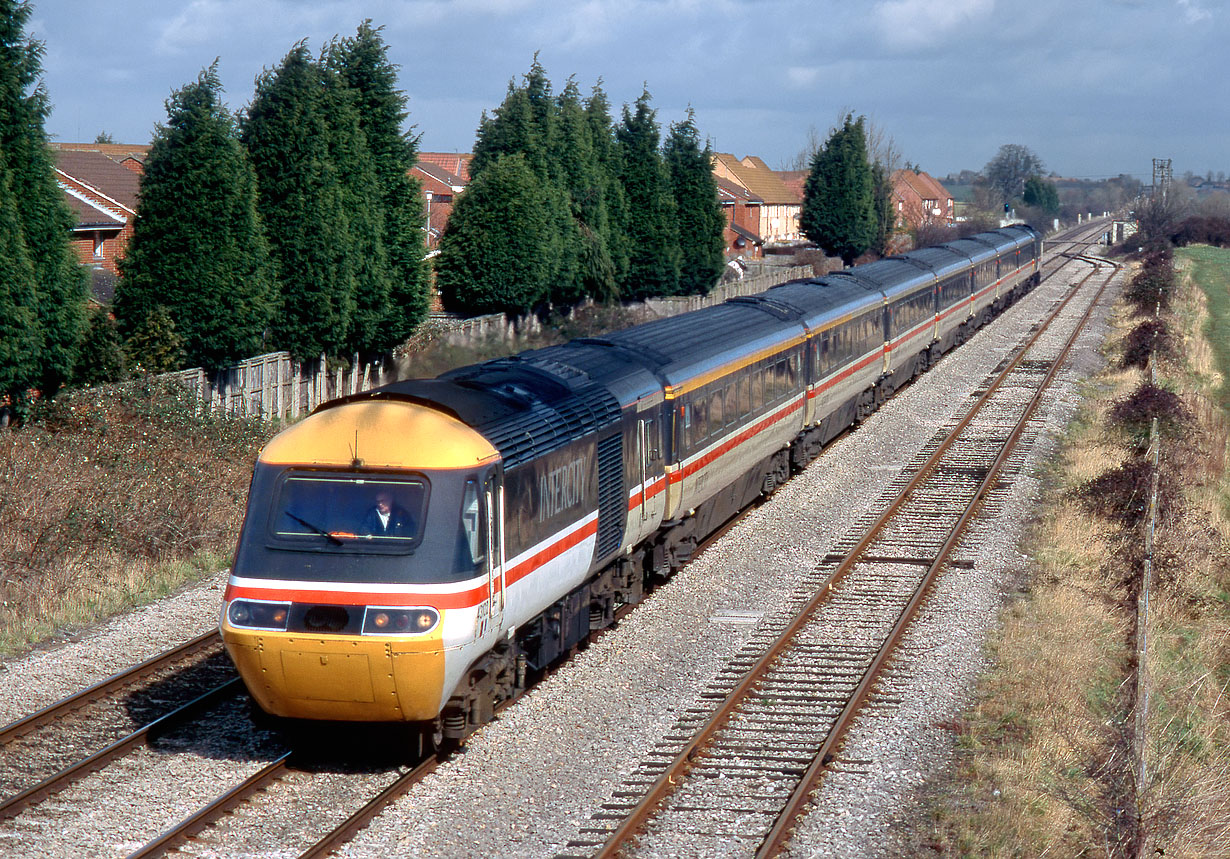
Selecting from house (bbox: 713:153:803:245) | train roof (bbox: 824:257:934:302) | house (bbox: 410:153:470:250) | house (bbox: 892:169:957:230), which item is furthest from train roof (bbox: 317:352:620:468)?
house (bbox: 713:153:803:245)

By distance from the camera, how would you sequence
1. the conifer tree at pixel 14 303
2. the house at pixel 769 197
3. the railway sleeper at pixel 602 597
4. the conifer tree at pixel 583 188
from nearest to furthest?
the railway sleeper at pixel 602 597
the conifer tree at pixel 14 303
the conifer tree at pixel 583 188
the house at pixel 769 197

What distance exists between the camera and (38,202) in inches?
706

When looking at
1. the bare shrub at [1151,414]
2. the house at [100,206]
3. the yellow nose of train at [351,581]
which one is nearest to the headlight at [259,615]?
the yellow nose of train at [351,581]

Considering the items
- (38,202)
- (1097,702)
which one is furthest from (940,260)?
(1097,702)

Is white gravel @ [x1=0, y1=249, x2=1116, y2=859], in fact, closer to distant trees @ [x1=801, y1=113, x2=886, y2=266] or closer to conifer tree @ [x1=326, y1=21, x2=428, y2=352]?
conifer tree @ [x1=326, y1=21, x2=428, y2=352]

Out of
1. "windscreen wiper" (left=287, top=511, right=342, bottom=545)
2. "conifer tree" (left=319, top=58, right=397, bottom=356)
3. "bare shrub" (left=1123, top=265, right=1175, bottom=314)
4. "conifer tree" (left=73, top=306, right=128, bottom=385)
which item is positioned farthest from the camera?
"bare shrub" (left=1123, top=265, right=1175, bottom=314)

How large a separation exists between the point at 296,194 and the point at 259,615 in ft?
56.2

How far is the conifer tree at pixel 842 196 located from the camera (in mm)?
64938

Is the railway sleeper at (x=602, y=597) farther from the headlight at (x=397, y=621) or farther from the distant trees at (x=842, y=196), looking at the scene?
the distant trees at (x=842, y=196)

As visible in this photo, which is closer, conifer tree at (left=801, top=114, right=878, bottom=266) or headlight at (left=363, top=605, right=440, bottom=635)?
headlight at (left=363, top=605, right=440, bottom=635)

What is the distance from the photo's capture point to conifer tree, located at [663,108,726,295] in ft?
157

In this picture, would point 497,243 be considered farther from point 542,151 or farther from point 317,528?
point 317,528

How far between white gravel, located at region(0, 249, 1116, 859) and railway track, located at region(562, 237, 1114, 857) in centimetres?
21

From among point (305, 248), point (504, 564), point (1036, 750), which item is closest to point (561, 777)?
point (504, 564)
